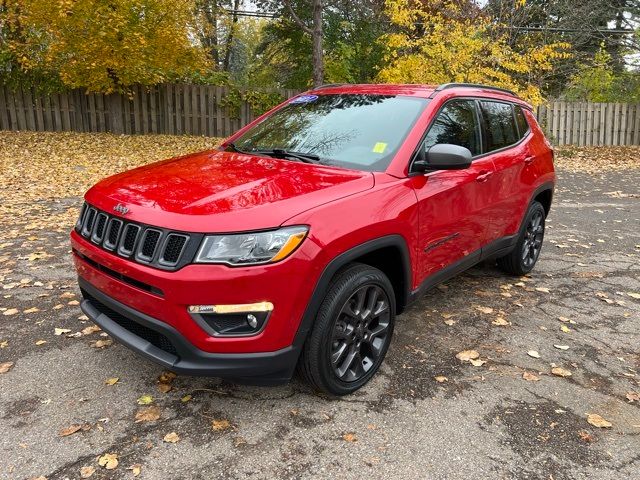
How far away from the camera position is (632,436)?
2.90 metres

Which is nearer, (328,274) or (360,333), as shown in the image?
(328,274)

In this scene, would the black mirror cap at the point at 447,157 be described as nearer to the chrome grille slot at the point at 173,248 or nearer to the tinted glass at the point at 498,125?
the tinted glass at the point at 498,125

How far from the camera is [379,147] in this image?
136 inches

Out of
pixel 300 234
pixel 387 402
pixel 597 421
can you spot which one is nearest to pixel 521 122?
pixel 597 421

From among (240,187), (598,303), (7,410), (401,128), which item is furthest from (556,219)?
(7,410)

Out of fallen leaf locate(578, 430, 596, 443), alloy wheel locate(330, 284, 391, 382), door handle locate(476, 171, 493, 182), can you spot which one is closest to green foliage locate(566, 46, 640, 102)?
door handle locate(476, 171, 493, 182)

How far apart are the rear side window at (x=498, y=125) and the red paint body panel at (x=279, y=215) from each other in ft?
1.51

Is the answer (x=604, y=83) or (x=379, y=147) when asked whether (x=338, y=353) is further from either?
(x=604, y=83)

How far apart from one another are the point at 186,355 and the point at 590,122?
738 inches

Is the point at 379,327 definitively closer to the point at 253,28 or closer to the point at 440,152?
the point at 440,152

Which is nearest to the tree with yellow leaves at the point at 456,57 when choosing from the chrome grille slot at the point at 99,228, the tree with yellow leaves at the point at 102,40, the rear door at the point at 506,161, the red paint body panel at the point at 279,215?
the tree with yellow leaves at the point at 102,40

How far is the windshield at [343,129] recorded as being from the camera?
3439mm

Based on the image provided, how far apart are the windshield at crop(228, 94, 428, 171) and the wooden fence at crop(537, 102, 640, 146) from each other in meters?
15.6

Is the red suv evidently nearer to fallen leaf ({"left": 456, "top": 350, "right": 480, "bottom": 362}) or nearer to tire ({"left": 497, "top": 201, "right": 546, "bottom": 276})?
fallen leaf ({"left": 456, "top": 350, "right": 480, "bottom": 362})
